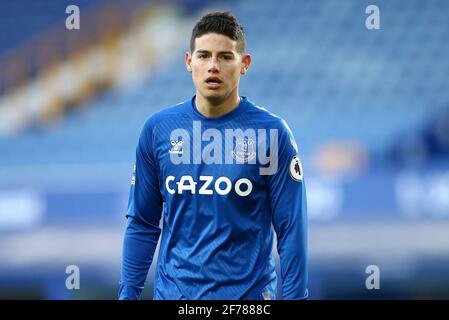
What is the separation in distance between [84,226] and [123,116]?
1170 millimetres

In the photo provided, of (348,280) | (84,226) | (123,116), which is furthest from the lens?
(123,116)

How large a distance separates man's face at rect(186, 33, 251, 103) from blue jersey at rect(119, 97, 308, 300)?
0.12 m

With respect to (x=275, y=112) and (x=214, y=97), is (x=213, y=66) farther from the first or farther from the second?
(x=275, y=112)

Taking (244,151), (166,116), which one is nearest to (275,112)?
(166,116)

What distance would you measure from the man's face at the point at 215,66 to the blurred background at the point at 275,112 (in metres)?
4.02

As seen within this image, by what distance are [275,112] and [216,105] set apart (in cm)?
473

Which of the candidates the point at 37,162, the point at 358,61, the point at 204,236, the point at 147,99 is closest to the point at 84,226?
the point at 37,162

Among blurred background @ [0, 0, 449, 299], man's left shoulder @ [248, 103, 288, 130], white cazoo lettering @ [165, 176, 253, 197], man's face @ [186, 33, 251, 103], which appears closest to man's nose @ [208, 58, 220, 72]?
man's face @ [186, 33, 251, 103]

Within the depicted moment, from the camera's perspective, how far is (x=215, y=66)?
2.74 m

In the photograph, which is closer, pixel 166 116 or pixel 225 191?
pixel 225 191

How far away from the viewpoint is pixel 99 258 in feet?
23.6

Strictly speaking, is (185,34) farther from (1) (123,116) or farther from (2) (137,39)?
(1) (123,116)

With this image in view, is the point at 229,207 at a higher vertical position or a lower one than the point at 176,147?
lower

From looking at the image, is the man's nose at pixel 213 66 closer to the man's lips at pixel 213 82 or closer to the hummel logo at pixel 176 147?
the man's lips at pixel 213 82
